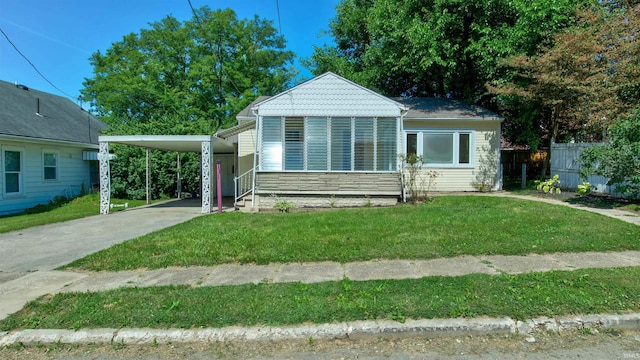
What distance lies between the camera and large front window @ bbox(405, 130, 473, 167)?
14.6m

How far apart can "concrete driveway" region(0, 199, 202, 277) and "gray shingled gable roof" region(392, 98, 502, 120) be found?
10.1m

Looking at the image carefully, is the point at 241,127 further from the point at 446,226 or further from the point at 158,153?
the point at 446,226

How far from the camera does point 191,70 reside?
83.3 ft

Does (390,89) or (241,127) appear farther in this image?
(390,89)

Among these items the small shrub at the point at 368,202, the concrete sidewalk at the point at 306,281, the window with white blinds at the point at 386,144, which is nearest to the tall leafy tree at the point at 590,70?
the window with white blinds at the point at 386,144

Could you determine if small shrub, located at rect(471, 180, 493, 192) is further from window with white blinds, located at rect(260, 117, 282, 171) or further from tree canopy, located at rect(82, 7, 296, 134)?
tree canopy, located at rect(82, 7, 296, 134)

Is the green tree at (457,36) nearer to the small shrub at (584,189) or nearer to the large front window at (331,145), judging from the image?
the large front window at (331,145)

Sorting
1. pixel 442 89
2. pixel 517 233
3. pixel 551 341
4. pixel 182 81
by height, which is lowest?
pixel 551 341

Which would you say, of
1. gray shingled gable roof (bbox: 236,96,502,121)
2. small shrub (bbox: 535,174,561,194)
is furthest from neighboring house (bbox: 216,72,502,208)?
small shrub (bbox: 535,174,561,194)

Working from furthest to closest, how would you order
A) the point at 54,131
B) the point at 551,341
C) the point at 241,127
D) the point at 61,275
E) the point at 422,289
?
the point at 54,131 < the point at 241,127 < the point at 61,275 < the point at 422,289 < the point at 551,341

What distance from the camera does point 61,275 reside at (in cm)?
529

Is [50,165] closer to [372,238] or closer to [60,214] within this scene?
[60,214]

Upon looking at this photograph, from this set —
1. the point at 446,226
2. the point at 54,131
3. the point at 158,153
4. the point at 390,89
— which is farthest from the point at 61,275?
the point at 390,89

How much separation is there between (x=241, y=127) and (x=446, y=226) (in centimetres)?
878
